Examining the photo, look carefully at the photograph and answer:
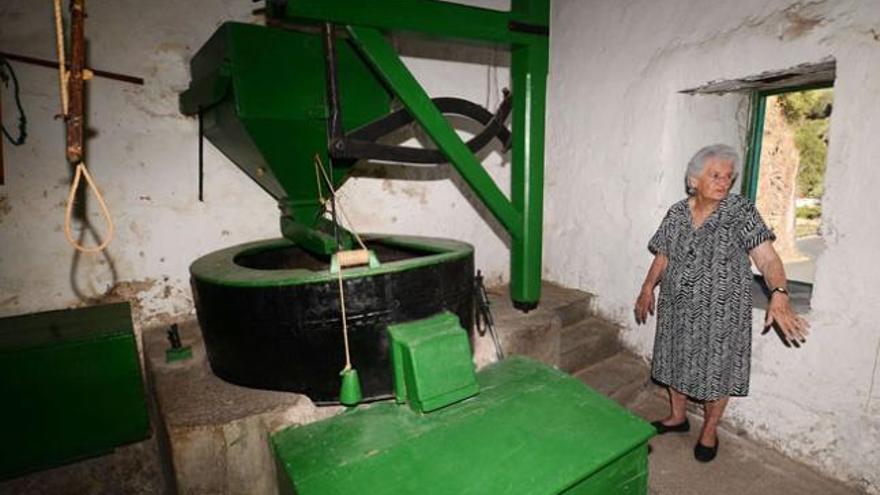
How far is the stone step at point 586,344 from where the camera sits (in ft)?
11.8

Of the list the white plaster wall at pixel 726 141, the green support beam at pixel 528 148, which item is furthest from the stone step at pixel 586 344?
the green support beam at pixel 528 148

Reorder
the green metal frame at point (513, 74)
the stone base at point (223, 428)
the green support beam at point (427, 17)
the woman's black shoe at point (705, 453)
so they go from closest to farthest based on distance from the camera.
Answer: the stone base at point (223, 428)
the green support beam at point (427, 17)
the green metal frame at point (513, 74)
the woman's black shoe at point (705, 453)

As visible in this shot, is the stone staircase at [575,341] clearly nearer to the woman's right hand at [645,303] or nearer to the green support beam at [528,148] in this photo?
the green support beam at [528,148]

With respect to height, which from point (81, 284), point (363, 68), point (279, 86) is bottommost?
point (81, 284)

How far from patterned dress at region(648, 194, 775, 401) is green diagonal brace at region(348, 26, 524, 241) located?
117 centimetres

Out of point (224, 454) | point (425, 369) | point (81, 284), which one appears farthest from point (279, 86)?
point (81, 284)

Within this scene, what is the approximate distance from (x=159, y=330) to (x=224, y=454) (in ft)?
4.96

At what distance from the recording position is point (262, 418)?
78.4 inches

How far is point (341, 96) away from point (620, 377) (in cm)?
297

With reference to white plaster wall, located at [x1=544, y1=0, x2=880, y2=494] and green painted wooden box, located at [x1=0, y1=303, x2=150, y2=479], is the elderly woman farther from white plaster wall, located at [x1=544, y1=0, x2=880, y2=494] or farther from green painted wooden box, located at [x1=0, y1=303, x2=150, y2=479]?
green painted wooden box, located at [x1=0, y1=303, x2=150, y2=479]

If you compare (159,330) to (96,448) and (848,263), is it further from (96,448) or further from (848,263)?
(848,263)

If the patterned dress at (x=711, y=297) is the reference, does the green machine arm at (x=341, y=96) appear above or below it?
above

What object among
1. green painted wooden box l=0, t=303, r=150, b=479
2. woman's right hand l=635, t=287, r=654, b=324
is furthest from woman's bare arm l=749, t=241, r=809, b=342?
green painted wooden box l=0, t=303, r=150, b=479

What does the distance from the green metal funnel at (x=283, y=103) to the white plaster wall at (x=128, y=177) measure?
41 centimetres
